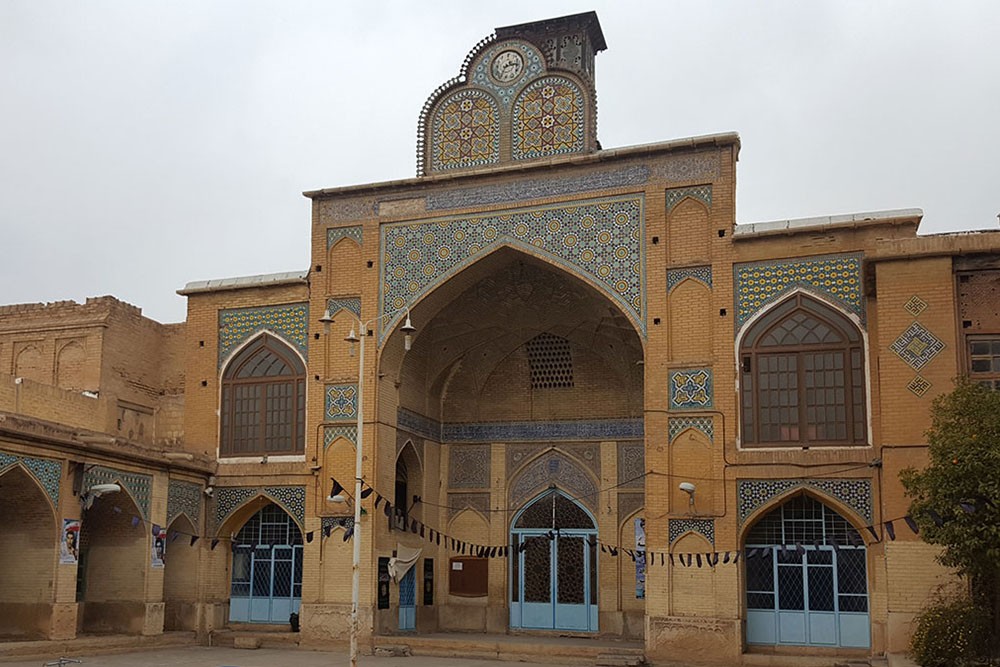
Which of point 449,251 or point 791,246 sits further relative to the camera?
point 449,251

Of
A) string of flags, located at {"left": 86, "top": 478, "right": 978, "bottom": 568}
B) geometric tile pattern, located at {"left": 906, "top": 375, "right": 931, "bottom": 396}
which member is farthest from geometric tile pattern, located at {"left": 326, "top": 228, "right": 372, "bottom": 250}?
geometric tile pattern, located at {"left": 906, "top": 375, "right": 931, "bottom": 396}

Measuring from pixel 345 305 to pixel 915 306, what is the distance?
8.82m

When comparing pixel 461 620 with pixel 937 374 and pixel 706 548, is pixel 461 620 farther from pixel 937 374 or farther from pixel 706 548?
pixel 937 374

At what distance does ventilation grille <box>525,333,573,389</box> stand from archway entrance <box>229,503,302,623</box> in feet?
16.6

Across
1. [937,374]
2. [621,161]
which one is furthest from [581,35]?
[937,374]

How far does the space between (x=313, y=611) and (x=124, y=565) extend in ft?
9.78

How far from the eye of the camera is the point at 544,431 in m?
20.0

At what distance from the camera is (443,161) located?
61.0 feet

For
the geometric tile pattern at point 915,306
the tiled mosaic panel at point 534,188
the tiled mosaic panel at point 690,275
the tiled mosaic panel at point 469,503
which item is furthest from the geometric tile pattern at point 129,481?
the geometric tile pattern at point 915,306

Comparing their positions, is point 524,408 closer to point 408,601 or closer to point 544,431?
point 544,431

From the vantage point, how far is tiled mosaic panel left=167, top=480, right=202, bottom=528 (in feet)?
58.7

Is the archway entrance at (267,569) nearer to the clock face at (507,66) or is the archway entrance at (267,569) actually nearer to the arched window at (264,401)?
the arched window at (264,401)

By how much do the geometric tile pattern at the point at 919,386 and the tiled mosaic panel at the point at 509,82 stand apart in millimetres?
7784

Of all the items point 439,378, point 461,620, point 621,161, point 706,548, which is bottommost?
point 461,620
